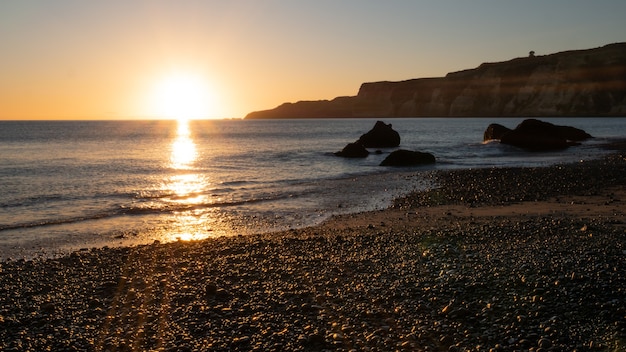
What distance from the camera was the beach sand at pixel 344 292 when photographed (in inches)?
286

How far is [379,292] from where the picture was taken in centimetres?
909

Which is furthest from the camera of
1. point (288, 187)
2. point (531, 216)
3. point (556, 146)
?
point (556, 146)

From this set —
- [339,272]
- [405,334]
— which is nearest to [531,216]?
[339,272]

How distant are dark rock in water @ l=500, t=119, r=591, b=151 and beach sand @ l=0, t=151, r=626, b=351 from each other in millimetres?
41835

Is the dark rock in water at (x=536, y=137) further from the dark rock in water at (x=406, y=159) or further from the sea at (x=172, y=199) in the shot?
the dark rock in water at (x=406, y=159)

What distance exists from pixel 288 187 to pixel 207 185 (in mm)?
5634

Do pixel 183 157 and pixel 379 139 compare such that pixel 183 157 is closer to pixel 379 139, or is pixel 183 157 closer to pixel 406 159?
pixel 379 139

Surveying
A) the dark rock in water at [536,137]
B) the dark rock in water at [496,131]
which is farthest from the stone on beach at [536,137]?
the dark rock in water at [496,131]

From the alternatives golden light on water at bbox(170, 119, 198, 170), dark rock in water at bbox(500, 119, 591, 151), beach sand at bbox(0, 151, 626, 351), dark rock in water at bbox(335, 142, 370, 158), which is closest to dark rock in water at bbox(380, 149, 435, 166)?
dark rock in water at bbox(335, 142, 370, 158)

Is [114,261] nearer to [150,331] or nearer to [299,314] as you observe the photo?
[150,331]

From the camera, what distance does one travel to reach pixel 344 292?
920cm

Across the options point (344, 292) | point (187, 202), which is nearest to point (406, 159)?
point (187, 202)

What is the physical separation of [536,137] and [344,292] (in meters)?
52.6

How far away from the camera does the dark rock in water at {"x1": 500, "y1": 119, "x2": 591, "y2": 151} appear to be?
53719 mm
